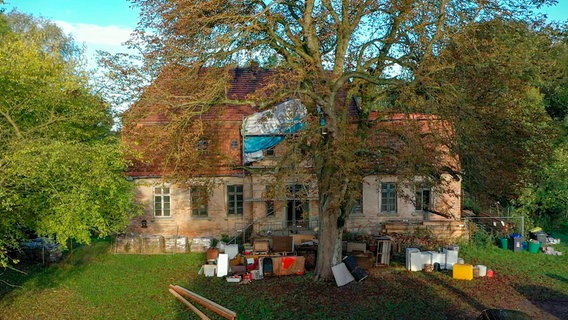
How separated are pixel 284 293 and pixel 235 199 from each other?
935 cm

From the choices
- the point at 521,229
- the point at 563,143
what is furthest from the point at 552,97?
the point at 521,229

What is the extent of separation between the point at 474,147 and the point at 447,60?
2.63 m

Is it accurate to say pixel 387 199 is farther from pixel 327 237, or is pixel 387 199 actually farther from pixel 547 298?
pixel 547 298

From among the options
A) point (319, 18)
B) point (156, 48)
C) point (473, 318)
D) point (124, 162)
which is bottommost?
point (473, 318)

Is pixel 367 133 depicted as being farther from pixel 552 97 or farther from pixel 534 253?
pixel 552 97

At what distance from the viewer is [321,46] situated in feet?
56.2

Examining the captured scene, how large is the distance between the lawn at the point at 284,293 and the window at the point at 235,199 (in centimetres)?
463

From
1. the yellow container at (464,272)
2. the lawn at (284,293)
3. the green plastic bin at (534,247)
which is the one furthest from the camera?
the green plastic bin at (534,247)

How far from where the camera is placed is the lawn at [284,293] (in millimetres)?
13913

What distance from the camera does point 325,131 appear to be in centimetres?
1520

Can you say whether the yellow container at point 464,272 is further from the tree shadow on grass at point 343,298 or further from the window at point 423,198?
the window at point 423,198

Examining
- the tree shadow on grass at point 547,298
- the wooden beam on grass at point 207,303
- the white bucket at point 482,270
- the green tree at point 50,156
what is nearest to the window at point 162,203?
the wooden beam on grass at point 207,303

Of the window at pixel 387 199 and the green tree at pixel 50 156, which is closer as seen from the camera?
the green tree at pixel 50 156

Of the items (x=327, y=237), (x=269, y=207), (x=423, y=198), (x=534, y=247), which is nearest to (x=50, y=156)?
(x=327, y=237)
